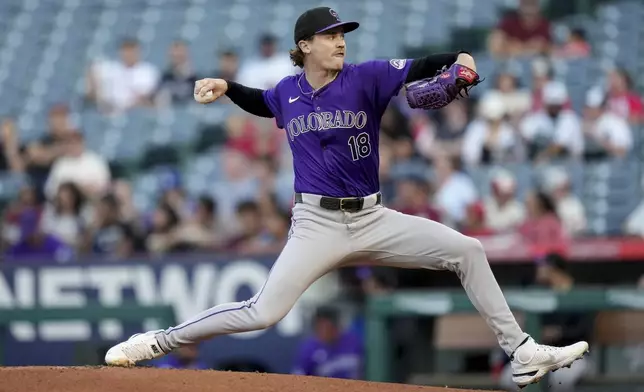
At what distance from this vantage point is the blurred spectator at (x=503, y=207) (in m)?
9.95

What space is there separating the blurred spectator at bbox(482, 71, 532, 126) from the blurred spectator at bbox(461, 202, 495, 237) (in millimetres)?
1378

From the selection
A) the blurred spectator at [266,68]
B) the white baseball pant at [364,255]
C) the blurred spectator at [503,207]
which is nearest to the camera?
the white baseball pant at [364,255]

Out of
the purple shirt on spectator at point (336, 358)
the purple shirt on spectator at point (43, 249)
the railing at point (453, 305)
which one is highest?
the purple shirt on spectator at point (43, 249)

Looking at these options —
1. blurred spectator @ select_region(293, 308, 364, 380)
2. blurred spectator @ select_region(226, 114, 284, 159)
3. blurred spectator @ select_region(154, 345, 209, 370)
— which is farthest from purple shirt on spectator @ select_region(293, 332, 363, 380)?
Result: blurred spectator @ select_region(226, 114, 284, 159)

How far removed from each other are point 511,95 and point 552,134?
585 mm

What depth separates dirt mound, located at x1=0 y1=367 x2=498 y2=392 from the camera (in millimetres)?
5574

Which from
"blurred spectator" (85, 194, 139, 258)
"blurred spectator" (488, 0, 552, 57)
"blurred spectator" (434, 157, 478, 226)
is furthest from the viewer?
"blurred spectator" (488, 0, 552, 57)

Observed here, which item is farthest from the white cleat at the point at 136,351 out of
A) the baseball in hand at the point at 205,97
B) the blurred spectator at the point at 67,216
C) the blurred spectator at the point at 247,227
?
the blurred spectator at the point at 67,216

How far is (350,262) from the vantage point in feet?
18.4

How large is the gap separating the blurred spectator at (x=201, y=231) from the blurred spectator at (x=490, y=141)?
7.41 ft

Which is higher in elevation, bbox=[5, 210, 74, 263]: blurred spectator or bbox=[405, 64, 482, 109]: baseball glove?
bbox=[405, 64, 482, 109]: baseball glove

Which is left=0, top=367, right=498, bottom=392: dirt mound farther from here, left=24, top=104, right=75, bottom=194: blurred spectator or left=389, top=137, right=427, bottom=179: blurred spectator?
left=24, top=104, right=75, bottom=194: blurred spectator

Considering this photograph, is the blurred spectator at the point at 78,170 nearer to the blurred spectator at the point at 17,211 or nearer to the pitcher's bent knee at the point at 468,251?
the blurred spectator at the point at 17,211

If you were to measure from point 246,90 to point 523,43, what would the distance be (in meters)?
6.70
